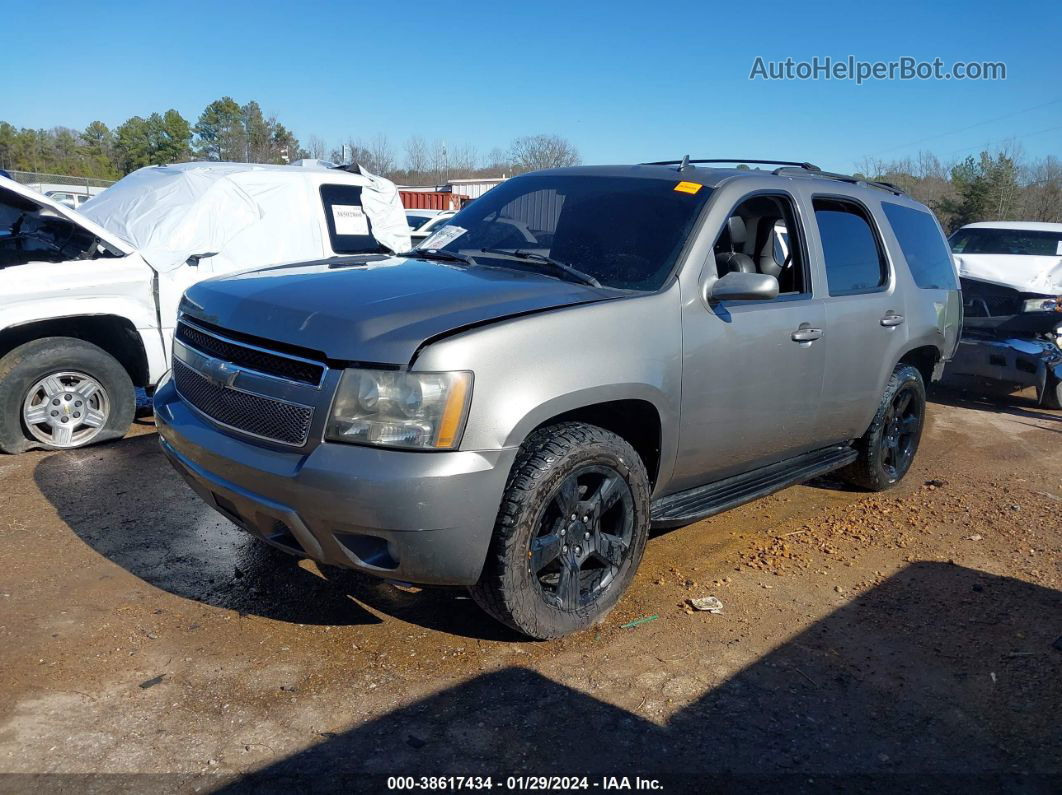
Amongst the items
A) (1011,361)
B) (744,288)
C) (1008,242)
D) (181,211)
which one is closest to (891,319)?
(744,288)

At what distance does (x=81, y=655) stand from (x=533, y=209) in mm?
2876

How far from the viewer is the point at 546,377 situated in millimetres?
3092

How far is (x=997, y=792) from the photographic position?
268cm

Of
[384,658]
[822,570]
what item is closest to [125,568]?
[384,658]

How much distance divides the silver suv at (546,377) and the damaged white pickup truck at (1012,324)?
4.31 m

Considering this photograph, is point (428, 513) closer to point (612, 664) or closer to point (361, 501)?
point (361, 501)

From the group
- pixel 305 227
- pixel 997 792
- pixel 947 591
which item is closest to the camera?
pixel 997 792

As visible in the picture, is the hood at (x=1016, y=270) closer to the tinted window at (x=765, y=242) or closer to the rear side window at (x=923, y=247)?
the rear side window at (x=923, y=247)

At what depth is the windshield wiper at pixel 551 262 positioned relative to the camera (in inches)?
145

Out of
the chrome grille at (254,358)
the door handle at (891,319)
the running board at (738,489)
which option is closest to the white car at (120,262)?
the chrome grille at (254,358)

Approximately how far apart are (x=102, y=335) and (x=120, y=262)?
1.79 ft

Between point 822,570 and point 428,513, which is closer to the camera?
point 428,513

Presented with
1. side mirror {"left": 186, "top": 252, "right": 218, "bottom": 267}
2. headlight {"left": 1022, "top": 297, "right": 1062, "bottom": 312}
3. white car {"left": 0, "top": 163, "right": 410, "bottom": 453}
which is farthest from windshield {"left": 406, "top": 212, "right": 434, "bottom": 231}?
headlight {"left": 1022, "top": 297, "right": 1062, "bottom": 312}

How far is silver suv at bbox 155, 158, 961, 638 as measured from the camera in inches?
113
